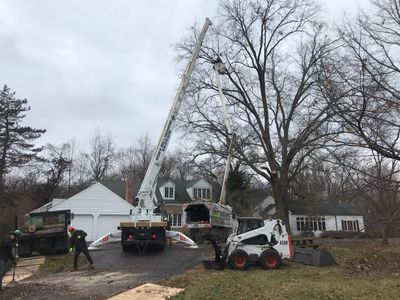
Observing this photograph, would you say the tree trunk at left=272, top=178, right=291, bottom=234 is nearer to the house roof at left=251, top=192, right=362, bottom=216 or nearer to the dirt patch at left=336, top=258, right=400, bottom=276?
the dirt patch at left=336, top=258, right=400, bottom=276

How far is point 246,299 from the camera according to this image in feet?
30.9

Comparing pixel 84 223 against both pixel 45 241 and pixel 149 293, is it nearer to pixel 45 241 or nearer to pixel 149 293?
pixel 45 241

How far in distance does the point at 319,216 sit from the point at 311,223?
1.26 metres

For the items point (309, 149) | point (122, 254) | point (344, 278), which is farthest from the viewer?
point (309, 149)

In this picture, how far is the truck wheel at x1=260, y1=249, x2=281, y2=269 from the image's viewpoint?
15.0 meters

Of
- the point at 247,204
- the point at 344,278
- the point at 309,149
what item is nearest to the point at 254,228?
the point at 344,278

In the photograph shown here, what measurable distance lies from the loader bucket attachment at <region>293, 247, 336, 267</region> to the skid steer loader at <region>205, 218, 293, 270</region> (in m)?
1.00

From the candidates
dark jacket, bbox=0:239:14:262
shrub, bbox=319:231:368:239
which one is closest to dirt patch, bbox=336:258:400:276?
dark jacket, bbox=0:239:14:262

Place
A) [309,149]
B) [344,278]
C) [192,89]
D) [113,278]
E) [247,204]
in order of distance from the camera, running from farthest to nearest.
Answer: [247,204] < [192,89] < [309,149] < [113,278] < [344,278]

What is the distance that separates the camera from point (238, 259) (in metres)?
14.8

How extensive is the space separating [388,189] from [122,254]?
11661 millimetres

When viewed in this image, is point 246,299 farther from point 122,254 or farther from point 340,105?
point 122,254

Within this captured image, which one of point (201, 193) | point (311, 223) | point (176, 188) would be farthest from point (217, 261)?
point (311, 223)

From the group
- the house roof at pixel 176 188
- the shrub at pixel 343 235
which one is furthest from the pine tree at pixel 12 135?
the shrub at pixel 343 235
